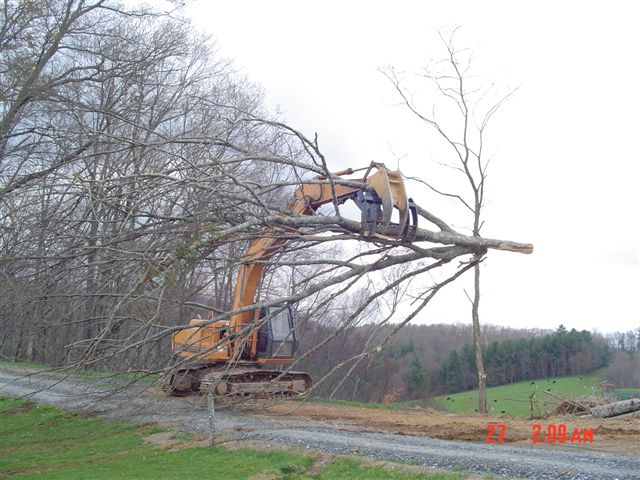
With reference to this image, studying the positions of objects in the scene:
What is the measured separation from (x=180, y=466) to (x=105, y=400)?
2238mm

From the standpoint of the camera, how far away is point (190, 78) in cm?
2458

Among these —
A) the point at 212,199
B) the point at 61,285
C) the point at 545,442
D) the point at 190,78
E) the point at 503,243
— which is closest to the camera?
the point at 212,199

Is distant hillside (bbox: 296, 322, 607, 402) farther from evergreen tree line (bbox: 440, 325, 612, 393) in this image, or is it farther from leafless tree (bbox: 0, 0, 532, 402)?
leafless tree (bbox: 0, 0, 532, 402)

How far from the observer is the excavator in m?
7.06

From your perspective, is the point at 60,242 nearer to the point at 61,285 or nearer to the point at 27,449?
the point at 61,285

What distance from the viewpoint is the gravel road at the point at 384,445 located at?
717 centimetres

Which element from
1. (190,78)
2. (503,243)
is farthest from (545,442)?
(190,78)

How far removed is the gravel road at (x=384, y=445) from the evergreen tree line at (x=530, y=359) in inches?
754

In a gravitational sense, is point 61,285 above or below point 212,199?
below

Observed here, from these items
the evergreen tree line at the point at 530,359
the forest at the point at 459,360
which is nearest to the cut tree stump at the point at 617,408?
the forest at the point at 459,360

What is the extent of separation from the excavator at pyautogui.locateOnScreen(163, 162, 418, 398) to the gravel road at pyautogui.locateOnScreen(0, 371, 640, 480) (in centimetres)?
66
